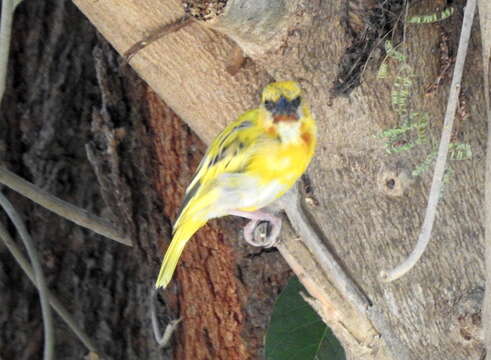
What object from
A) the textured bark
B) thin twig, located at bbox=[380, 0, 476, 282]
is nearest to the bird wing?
thin twig, located at bbox=[380, 0, 476, 282]

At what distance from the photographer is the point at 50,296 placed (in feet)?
8.53

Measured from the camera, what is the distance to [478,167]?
6.07 ft

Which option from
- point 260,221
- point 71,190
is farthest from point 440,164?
point 71,190

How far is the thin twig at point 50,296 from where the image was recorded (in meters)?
2.55

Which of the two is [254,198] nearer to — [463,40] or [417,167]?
[417,167]

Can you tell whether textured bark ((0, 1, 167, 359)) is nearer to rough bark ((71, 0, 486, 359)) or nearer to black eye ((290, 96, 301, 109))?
rough bark ((71, 0, 486, 359))

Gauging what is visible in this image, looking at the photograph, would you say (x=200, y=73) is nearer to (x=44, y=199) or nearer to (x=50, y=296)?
(x=44, y=199)

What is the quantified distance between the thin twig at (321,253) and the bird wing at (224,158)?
0.18 metres

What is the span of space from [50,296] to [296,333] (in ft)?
2.66

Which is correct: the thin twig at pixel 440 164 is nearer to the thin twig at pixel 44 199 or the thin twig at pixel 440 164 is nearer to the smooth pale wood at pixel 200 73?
the smooth pale wood at pixel 200 73

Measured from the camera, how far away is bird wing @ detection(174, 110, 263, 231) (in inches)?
69.2

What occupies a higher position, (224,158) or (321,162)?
(224,158)

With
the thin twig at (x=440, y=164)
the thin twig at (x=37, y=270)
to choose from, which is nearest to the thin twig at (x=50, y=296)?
the thin twig at (x=37, y=270)

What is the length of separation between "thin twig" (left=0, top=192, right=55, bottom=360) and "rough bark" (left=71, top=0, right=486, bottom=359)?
92cm
